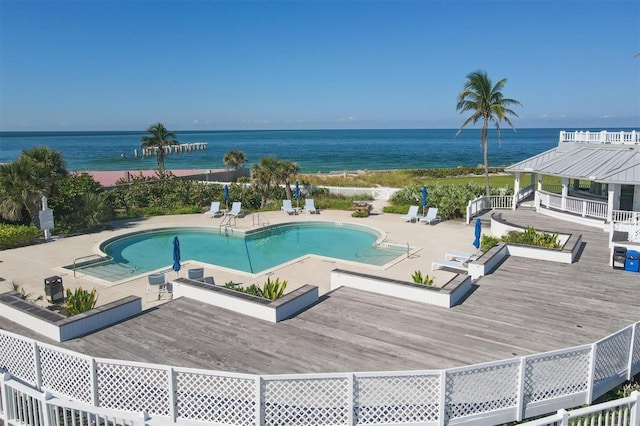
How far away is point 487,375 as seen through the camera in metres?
6.58

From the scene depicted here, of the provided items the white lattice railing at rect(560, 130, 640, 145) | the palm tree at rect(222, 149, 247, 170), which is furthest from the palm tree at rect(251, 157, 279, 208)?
the white lattice railing at rect(560, 130, 640, 145)

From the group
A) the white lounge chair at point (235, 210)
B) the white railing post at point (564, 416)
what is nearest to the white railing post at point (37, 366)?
the white railing post at point (564, 416)

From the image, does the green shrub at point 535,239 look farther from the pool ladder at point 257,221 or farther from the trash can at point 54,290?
the trash can at point 54,290

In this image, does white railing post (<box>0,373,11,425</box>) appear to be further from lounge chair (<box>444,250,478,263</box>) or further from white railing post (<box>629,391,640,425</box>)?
lounge chair (<box>444,250,478,263</box>)

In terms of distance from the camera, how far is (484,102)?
2498 centimetres

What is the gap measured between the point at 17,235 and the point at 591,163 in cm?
2272

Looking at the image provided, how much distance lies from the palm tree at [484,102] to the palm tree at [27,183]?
1929cm

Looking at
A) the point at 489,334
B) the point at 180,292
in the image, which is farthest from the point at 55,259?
the point at 489,334

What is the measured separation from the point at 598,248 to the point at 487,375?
11.1 meters

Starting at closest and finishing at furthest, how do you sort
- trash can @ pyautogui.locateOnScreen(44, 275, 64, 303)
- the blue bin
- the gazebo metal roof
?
trash can @ pyautogui.locateOnScreen(44, 275, 64, 303) → the blue bin → the gazebo metal roof

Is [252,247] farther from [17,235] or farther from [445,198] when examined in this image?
[445,198]

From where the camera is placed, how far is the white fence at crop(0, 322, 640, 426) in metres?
6.33

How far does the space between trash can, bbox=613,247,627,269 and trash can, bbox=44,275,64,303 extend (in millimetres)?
14725

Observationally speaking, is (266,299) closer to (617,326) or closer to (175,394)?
(175,394)
